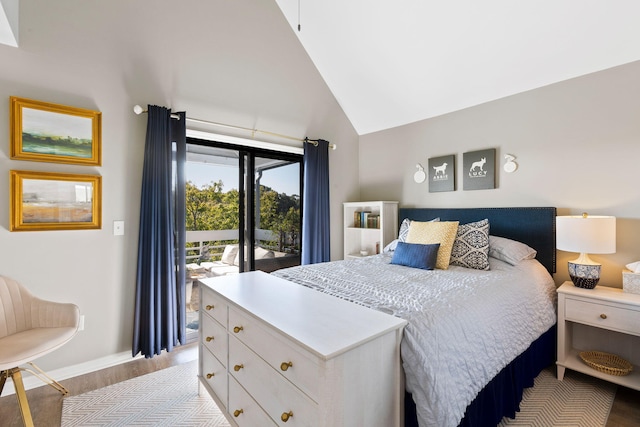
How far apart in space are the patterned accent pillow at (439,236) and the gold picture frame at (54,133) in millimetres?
2629

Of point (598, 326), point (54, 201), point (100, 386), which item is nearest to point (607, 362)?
point (598, 326)

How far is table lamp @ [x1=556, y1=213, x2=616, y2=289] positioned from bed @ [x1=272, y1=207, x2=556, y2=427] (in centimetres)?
24

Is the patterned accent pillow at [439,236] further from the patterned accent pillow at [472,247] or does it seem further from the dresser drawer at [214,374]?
the dresser drawer at [214,374]

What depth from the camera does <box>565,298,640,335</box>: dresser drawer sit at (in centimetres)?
187

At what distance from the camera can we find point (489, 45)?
254 centimetres

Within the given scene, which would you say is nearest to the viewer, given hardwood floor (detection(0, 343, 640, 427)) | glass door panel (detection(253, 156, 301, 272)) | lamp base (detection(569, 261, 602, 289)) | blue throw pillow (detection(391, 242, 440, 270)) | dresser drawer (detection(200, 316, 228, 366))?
dresser drawer (detection(200, 316, 228, 366))

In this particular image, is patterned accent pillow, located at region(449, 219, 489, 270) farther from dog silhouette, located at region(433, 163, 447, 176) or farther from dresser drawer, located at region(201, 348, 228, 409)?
dresser drawer, located at region(201, 348, 228, 409)

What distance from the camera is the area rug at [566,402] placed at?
5.67 feet

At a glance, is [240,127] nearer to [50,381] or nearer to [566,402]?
[50,381]

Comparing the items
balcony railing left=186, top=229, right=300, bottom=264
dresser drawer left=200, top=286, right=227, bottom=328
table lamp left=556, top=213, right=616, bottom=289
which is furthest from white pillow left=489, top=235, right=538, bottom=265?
balcony railing left=186, top=229, right=300, bottom=264

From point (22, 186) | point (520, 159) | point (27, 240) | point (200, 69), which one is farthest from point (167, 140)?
point (520, 159)

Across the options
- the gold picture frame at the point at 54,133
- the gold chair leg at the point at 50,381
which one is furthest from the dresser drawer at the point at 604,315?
the gold picture frame at the point at 54,133

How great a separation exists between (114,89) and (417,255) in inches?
109

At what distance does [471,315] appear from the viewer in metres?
1.49
